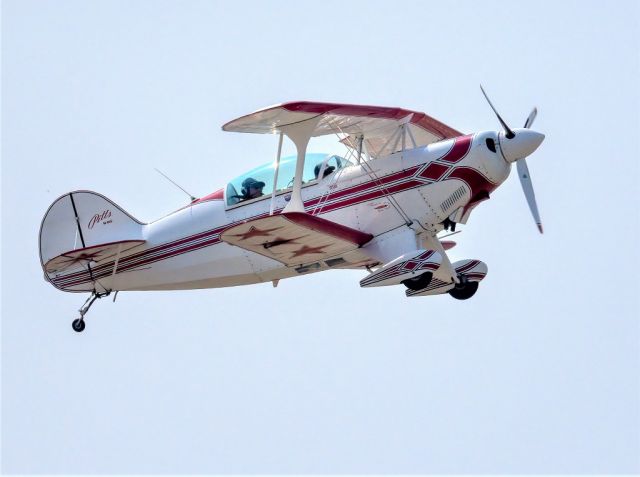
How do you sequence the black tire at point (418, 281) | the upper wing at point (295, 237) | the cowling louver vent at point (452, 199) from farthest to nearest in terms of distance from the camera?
the cowling louver vent at point (452, 199) < the black tire at point (418, 281) < the upper wing at point (295, 237)

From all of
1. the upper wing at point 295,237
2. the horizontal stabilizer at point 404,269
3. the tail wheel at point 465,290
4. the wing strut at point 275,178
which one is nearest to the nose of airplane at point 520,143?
the horizontal stabilizer at point 404,269

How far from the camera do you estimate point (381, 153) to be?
1977 centimetres

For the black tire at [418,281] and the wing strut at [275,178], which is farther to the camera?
the wing strut at [275,178]

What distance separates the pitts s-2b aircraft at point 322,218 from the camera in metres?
18.5

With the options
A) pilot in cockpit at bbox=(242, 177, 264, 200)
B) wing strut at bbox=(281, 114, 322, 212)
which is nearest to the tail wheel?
wing strut at bbox=(281, 114, 322, 212)

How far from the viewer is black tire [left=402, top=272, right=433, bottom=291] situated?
1849cm

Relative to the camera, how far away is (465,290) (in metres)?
19.8

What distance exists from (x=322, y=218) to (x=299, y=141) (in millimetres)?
1057

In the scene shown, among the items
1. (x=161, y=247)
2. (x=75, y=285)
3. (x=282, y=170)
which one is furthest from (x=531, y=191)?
(x=75, y=285)

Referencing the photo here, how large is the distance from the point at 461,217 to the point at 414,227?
2.21 feet

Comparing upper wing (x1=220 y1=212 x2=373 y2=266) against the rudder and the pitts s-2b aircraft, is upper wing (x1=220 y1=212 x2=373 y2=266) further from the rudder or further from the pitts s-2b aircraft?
the rudder

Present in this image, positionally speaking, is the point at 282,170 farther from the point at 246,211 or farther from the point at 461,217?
the point at 461,217

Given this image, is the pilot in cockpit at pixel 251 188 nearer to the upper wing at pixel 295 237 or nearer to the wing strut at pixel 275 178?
the wing strut at pixel 275 178

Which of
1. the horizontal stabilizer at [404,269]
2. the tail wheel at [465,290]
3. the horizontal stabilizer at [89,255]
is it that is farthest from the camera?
the horizontal stabilizer at [89,255]
